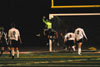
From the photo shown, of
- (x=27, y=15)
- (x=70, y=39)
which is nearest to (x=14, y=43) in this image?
(x=70, y=39)

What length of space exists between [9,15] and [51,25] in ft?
17.8

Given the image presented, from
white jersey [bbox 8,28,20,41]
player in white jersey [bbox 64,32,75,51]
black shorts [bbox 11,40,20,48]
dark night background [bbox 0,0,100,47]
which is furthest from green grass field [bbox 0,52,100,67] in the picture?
dark night background [bbox 0,0,100,47]

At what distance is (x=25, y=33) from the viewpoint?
77.7 ft

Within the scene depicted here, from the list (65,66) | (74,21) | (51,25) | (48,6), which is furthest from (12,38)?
(48,6)

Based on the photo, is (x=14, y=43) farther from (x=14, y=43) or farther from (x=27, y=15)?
(x=27, y=15)

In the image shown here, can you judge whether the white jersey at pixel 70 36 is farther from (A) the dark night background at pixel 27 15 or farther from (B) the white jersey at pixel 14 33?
(A) the dark night background at pixel 27 15

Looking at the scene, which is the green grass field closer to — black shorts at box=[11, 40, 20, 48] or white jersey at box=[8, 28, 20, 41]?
black shorts at box=[11, 40, 20, 48]

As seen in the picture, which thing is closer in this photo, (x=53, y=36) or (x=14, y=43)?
(x=14, y=43)

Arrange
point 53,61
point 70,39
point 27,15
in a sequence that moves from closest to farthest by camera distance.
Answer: point 53,61 < point 70,39 < point 27,15

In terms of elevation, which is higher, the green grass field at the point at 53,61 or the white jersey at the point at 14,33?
the white jersey at the point at 14,33

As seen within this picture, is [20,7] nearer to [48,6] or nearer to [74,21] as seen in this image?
[48,6]

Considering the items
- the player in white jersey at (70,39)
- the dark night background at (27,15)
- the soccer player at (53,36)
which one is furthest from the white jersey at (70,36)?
the dark night background at (27,15)

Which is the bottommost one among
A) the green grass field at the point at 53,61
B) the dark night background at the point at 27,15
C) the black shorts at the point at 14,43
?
the green grass field at the point at 53,61

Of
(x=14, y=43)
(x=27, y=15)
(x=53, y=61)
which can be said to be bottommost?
(x=53, y=61)
